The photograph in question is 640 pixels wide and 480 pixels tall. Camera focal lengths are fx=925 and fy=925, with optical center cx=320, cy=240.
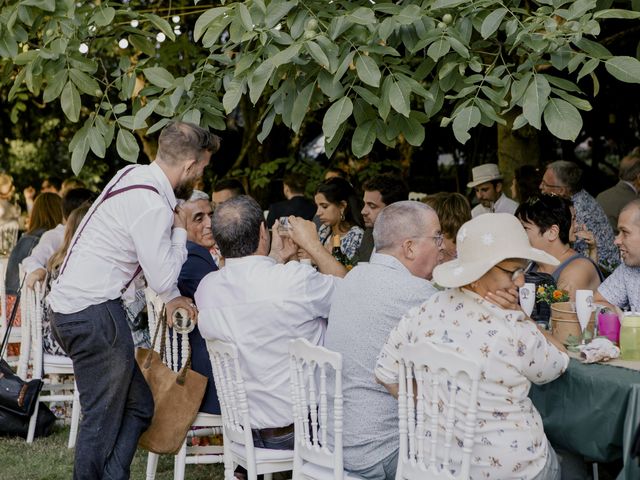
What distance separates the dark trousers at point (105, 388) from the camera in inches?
139

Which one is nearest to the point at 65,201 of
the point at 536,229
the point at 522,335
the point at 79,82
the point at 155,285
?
the point at 79,82

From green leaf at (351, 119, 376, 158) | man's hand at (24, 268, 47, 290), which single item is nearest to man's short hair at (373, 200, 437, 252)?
green leaf at (351, 119, 376, 158)

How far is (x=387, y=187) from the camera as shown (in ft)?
18.8

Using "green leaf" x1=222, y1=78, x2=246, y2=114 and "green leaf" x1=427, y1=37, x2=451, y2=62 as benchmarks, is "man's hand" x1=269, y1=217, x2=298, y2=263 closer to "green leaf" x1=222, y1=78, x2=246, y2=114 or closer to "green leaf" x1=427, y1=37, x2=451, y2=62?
"green leaf" x1=222, y1=78, x2=246, y2=114

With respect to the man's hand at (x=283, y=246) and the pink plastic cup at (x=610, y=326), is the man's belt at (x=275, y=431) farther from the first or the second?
the pink plastic cup at (x=610, y=326)

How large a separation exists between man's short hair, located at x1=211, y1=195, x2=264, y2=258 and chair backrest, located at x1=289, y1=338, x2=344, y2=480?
58cm

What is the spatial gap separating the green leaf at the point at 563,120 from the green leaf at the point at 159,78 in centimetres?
162

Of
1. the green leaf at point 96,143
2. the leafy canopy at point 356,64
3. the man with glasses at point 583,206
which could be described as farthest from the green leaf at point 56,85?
the man with glasses at point 583,206

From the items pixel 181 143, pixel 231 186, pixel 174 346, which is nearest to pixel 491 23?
pixel 181 143

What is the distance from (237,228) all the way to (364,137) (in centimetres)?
60

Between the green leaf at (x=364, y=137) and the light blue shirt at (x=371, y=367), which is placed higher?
the green leaf at (x=364, y=137)

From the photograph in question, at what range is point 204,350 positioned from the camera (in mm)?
3941

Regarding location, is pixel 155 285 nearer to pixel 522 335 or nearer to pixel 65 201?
pixel 522 335

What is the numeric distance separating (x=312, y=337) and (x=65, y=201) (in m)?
3.20
